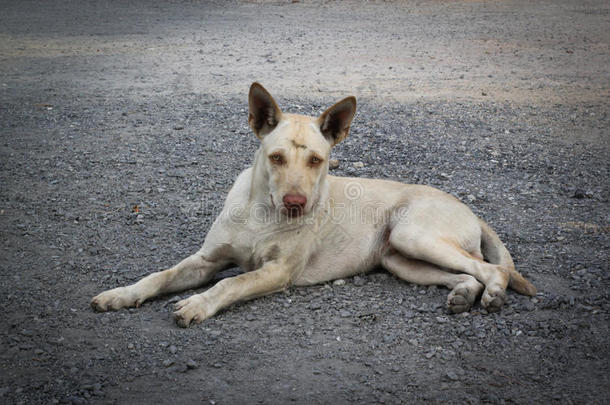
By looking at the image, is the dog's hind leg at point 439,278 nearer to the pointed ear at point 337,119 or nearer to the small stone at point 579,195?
the pointed ear at point 337,119

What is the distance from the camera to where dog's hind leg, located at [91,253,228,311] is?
400 cm

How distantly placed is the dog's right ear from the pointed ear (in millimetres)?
345

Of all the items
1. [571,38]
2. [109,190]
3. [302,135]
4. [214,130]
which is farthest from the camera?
[571,38]

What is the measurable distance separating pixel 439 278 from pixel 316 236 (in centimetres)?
101

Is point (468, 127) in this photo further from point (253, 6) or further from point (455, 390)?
point (253, 6)

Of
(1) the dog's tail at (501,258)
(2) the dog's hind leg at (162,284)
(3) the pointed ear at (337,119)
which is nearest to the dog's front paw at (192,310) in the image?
(2) the dog's hind leg at (162,284)

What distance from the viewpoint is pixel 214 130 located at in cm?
798

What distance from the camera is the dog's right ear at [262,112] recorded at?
419 cm

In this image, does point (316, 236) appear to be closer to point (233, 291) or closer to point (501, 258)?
point (233, 291)

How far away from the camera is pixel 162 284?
4.20 meters

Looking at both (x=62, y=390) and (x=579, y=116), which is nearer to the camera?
(x=62, y=390)

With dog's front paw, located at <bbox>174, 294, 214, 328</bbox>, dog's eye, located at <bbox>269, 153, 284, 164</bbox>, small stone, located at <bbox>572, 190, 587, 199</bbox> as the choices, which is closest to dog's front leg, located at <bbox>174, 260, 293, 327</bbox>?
dog's front paw, located at <bbox>174, 294, 214, 328</bbox>

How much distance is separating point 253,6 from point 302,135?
14592 millimetres

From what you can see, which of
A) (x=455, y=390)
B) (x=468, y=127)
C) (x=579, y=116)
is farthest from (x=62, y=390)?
(x=579, y=116)
